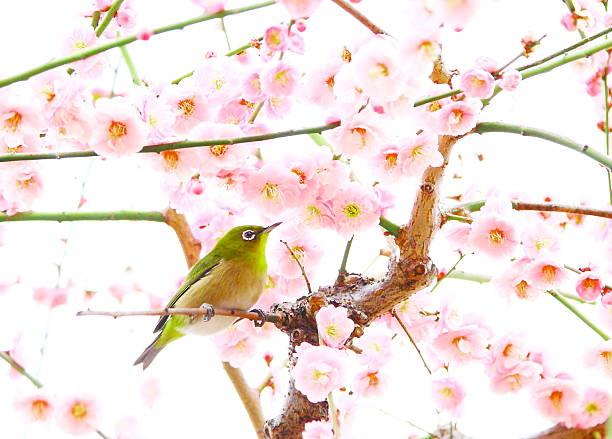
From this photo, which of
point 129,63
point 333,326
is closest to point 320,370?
point 333,326

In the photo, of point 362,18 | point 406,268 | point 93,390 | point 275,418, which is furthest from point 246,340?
point 362,18

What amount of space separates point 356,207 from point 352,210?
0.04ft

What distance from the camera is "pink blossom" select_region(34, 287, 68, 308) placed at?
306cm

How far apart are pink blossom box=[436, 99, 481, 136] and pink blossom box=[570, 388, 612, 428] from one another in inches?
36.0

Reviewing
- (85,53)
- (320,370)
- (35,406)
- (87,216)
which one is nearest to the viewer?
(85,53)

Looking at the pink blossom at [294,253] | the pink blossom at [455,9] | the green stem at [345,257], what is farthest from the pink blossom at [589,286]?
the pink blossom at [455,9]

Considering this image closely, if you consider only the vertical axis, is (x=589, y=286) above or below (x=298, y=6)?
below

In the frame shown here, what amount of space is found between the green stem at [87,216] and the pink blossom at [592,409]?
144cm

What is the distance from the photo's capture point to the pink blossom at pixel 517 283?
1.88 metres

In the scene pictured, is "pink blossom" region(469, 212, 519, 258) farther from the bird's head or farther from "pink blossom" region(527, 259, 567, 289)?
the bird's head

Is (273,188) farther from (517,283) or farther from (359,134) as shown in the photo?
(517,283)

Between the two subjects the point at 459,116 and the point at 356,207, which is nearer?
the point at 459,116

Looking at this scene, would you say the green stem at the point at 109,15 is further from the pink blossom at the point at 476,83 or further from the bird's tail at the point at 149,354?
the bird's tail at the point at 149,354

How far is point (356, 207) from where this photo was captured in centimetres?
185
